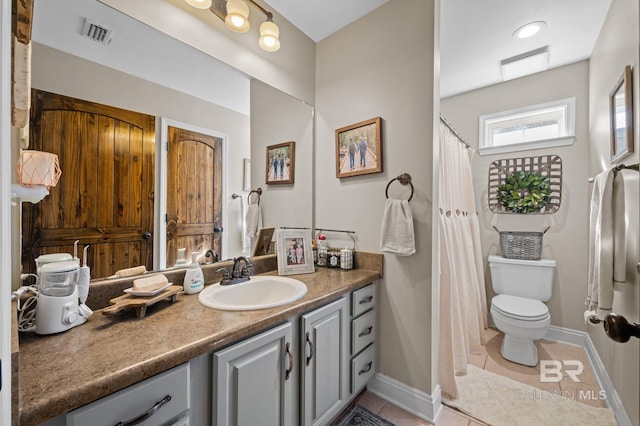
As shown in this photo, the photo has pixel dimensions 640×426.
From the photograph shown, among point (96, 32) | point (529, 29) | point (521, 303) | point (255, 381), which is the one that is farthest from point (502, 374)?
point (96, 32)

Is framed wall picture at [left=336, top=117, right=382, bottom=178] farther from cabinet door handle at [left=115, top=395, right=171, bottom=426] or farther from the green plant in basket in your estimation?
the green plant in basket

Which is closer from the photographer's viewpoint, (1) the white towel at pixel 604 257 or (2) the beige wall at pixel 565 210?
(1) the white towel at pixel 604 257

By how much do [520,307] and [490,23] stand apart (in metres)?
2.20

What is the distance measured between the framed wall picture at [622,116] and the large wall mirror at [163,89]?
1.91m

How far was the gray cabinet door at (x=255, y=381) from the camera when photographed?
0.90m

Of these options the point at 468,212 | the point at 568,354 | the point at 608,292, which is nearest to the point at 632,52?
the point at 608,292

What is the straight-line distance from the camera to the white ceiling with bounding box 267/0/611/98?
1737mm

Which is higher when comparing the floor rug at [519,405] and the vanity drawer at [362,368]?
the vanity drawer at [362,368]

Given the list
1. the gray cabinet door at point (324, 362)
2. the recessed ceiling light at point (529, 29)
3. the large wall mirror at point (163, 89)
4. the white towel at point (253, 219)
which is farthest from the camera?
the recessed ceiling light at point (529, 29)

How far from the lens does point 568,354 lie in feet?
7.36

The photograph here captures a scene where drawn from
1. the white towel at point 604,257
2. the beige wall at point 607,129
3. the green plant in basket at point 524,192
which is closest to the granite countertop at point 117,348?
the white towel at point 604,257
